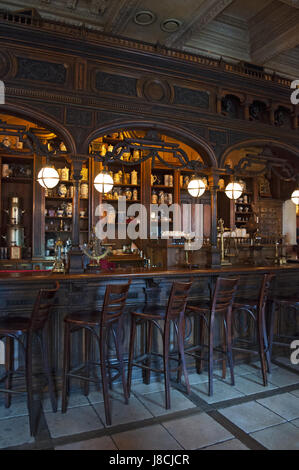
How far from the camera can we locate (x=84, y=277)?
3486mm

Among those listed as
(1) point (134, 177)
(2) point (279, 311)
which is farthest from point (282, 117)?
(1) point (134, 177)

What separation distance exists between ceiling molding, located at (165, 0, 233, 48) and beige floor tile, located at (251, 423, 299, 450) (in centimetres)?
537

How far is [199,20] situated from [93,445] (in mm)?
5936

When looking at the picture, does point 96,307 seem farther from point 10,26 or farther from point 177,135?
point 10,26

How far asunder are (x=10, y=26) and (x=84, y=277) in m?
2.63

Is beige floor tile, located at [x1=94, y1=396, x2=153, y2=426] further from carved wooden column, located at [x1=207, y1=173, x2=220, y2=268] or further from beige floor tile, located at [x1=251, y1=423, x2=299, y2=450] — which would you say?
carved wooden column, located at [x1=207, y1=173, x2=220, y2=268]

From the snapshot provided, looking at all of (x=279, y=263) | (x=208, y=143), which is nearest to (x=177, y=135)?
(x=208, y=143)

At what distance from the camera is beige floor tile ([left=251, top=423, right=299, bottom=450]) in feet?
8.64

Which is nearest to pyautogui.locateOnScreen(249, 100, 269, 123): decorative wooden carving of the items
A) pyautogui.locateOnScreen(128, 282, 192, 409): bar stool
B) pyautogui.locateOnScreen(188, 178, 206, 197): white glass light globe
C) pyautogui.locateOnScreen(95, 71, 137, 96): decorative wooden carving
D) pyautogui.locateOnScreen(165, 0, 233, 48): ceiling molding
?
pyautogui.locateOnScreen(188, 178, 206, 197): white glass light globe

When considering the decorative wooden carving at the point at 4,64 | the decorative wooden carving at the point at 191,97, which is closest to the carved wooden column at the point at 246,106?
the decorative wooden carving at the point at 191,97

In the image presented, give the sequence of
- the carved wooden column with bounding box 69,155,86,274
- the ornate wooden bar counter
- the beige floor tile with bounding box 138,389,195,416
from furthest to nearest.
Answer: the carved wooden column with bounding box 69,155,86,274, the ornate wooden bar counter, the beige floor tile with bounding box 138,389,195,416

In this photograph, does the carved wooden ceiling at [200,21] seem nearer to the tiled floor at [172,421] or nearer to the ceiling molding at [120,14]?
the ceiling molding at [120,14]

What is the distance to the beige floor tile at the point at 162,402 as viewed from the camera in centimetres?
318

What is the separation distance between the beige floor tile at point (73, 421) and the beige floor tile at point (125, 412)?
0.08m
